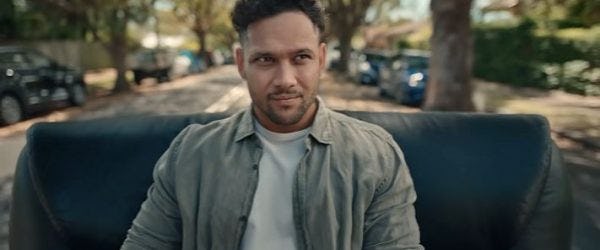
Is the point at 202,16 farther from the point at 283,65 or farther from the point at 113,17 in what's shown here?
the point at 283,65

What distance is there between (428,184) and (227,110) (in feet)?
34.3

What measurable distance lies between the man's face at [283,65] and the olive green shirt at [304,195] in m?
0.13

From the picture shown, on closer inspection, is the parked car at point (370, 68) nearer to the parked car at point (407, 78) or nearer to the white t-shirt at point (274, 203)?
the parked car at point (407, 78)

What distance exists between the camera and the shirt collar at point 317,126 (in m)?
2.07

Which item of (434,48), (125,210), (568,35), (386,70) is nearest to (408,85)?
(386,70)

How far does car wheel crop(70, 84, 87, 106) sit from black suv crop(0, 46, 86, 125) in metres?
0.16

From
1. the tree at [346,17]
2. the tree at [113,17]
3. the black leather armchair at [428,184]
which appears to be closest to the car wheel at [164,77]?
the tree at [113,17]

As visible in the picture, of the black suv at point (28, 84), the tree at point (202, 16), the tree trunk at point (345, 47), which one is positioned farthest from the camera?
the tree at point (202, 16)

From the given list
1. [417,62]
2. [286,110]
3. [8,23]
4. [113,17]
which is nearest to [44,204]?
[286,110]

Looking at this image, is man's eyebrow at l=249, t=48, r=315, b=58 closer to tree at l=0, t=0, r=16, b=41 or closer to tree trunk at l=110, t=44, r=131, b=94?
tree trunk at l=110, t=44, r=131, b=94

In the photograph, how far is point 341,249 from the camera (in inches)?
77.1

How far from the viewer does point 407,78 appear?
14.7 m

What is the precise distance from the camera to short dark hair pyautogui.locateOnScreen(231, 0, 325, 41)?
78.5 inches

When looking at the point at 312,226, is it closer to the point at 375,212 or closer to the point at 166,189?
the point at 375,212
